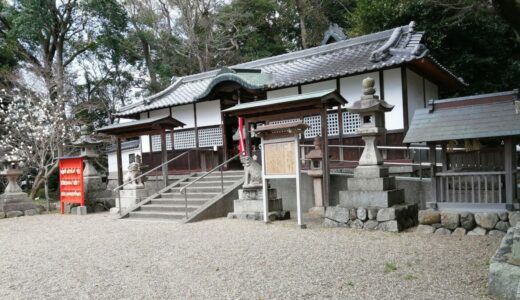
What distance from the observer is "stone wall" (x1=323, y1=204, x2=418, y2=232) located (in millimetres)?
8242

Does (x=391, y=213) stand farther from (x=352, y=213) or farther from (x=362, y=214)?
(x=352, y=213)

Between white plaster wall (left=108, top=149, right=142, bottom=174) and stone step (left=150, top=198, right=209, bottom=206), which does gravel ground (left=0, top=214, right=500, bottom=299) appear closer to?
stone step (left=150, top=198, right=209, bottom=206)

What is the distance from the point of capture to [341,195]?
900 cm

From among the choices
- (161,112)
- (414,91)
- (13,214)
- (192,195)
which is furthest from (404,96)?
(13,214)

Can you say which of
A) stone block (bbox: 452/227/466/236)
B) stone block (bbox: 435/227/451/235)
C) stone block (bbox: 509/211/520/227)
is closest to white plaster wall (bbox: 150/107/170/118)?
stone block (bbox: 435/227/451/235)

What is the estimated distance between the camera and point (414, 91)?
42.2 ft

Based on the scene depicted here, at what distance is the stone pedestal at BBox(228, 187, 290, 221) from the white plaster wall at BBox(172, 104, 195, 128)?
6.67 m

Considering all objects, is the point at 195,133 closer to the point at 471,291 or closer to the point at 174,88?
the point at 174,88

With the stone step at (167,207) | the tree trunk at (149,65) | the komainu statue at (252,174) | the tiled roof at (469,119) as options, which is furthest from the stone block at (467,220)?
the tree trunk at (149,65)

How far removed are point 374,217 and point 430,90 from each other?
25.3 feet

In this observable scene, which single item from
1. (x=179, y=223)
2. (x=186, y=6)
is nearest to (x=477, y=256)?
(x=179, y=223)

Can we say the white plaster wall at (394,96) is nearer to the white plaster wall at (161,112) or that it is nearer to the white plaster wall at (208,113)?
the white plaster wall at (208,113)

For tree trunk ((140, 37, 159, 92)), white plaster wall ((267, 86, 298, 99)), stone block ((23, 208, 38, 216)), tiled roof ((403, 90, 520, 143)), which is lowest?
stone block ((23, 208, 38, 216))

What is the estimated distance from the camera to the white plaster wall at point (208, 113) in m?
15.8
